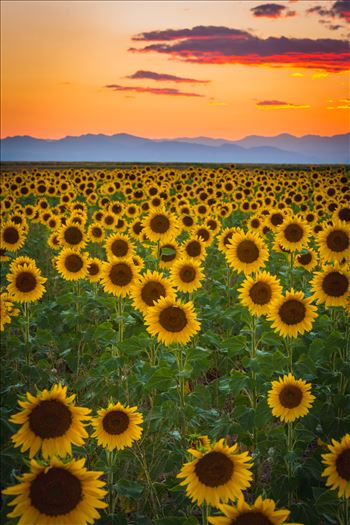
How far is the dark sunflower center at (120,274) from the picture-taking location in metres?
7.26

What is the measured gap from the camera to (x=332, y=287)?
6.60 meters

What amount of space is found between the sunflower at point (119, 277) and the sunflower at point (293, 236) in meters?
2.67

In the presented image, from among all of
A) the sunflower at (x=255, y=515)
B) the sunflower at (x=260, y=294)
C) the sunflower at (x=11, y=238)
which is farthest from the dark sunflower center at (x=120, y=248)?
the sunflower at (x=255, y=515)

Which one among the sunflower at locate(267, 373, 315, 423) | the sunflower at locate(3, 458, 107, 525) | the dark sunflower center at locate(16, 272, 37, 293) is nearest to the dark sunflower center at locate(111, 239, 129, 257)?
the dark sunflower center at locate(16, 272, 37, 293)

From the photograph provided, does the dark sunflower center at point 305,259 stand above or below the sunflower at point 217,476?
above

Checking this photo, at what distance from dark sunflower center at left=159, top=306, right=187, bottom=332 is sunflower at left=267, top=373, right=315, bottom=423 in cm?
Result: 123

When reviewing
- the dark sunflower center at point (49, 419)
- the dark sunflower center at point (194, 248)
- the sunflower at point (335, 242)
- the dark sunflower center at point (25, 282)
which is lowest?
the dark sunflower center at point (49, 419)

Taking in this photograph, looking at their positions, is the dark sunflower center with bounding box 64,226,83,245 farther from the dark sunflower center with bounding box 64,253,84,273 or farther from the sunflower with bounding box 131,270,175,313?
the sunflower with bounding box 131,270,175,313

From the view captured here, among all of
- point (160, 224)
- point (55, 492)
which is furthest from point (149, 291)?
point (55, 492)

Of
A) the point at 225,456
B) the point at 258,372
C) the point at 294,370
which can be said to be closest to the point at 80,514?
the point at 225,456

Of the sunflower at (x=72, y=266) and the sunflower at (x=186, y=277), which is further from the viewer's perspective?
the sunflower at (x=72, y=266)

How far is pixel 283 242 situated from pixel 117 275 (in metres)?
2.97

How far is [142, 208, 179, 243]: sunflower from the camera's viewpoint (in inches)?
384

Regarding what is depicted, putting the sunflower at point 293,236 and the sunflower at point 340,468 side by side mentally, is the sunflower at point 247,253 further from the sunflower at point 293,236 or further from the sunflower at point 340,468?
the sunflower at point 340,468
